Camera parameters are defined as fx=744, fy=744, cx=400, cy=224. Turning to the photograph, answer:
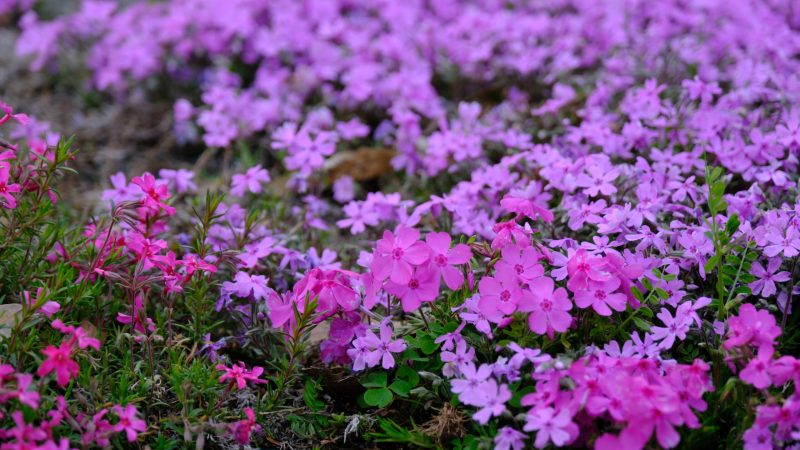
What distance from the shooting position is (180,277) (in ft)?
8.56

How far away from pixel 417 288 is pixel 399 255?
122 mm

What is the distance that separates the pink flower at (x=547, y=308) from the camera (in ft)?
7.54

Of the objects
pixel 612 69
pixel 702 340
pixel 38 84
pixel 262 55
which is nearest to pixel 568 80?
pixel 612 69

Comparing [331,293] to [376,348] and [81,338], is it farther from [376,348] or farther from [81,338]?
[81,338]

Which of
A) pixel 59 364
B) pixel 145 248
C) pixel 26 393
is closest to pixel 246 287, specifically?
pixel 145 248

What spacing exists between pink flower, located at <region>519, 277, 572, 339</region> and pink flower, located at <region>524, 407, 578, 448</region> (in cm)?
26

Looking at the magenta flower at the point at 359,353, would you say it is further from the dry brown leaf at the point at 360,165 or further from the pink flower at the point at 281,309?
the dry brown leaf at the point at 360,165

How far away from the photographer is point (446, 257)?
244 cm

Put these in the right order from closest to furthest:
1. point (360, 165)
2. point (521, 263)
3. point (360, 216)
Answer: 1. point (521, 263)
2. point (360, 216)
3. point (360, 165)

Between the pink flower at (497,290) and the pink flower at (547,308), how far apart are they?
6 cm

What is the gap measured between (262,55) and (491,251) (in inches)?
126

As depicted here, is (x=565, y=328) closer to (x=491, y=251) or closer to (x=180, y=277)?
(x=491, y=251)

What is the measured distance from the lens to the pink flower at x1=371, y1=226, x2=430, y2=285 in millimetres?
2400

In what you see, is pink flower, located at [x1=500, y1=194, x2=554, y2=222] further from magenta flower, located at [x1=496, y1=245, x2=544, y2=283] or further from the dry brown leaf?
the dry brown leaf
